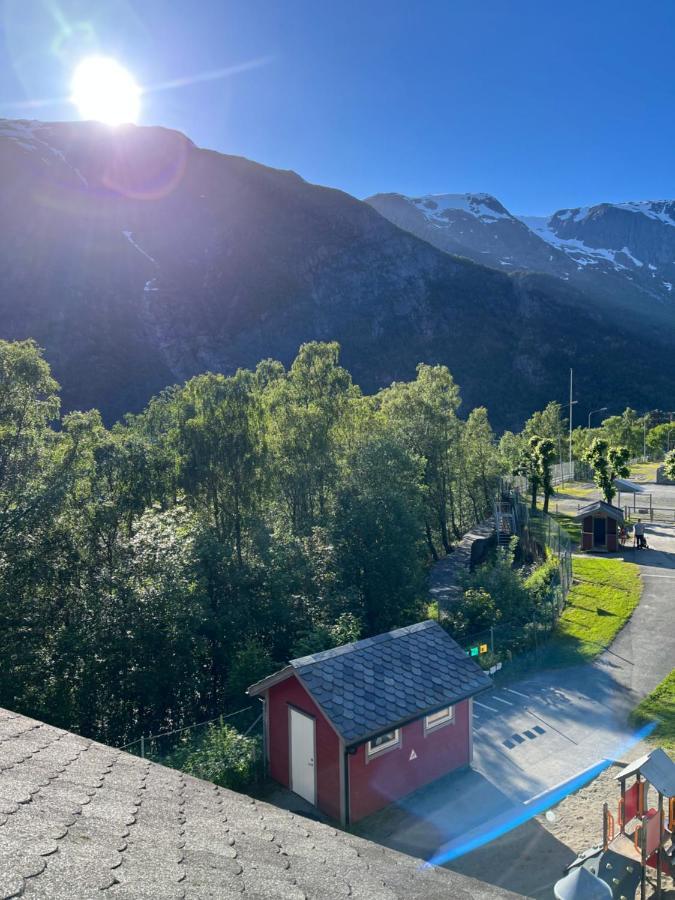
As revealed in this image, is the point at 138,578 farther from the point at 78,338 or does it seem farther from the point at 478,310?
the point at 478,310

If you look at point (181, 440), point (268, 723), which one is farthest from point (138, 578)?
point (181, 440)

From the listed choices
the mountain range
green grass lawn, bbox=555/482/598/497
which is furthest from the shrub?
the mountain range

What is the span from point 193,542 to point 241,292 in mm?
97856

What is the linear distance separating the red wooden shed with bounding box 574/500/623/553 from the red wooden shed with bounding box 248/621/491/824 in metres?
20.2

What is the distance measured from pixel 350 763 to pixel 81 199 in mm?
120930

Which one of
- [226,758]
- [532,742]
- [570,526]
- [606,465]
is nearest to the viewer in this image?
[226,758]

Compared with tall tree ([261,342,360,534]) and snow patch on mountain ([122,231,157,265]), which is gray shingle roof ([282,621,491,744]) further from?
snow patch on mountain ([122,231,157,265])

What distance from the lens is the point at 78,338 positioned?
8731 centimetres

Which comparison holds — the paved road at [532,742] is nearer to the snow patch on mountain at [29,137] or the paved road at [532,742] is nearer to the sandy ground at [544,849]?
the sandy ground at [544,849]

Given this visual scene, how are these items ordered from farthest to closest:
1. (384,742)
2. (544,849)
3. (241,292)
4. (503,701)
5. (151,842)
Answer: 1. (241,292)
2. (503,701)
3. (384,742)
4. (544,849)
5. (151,842)

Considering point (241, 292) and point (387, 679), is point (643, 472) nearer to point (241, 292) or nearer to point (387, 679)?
point (387, 679)

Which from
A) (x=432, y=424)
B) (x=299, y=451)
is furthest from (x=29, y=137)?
(x=299, y=451)

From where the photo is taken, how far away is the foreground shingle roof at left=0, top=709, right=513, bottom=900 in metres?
2.43

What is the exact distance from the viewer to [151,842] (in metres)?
3.01
